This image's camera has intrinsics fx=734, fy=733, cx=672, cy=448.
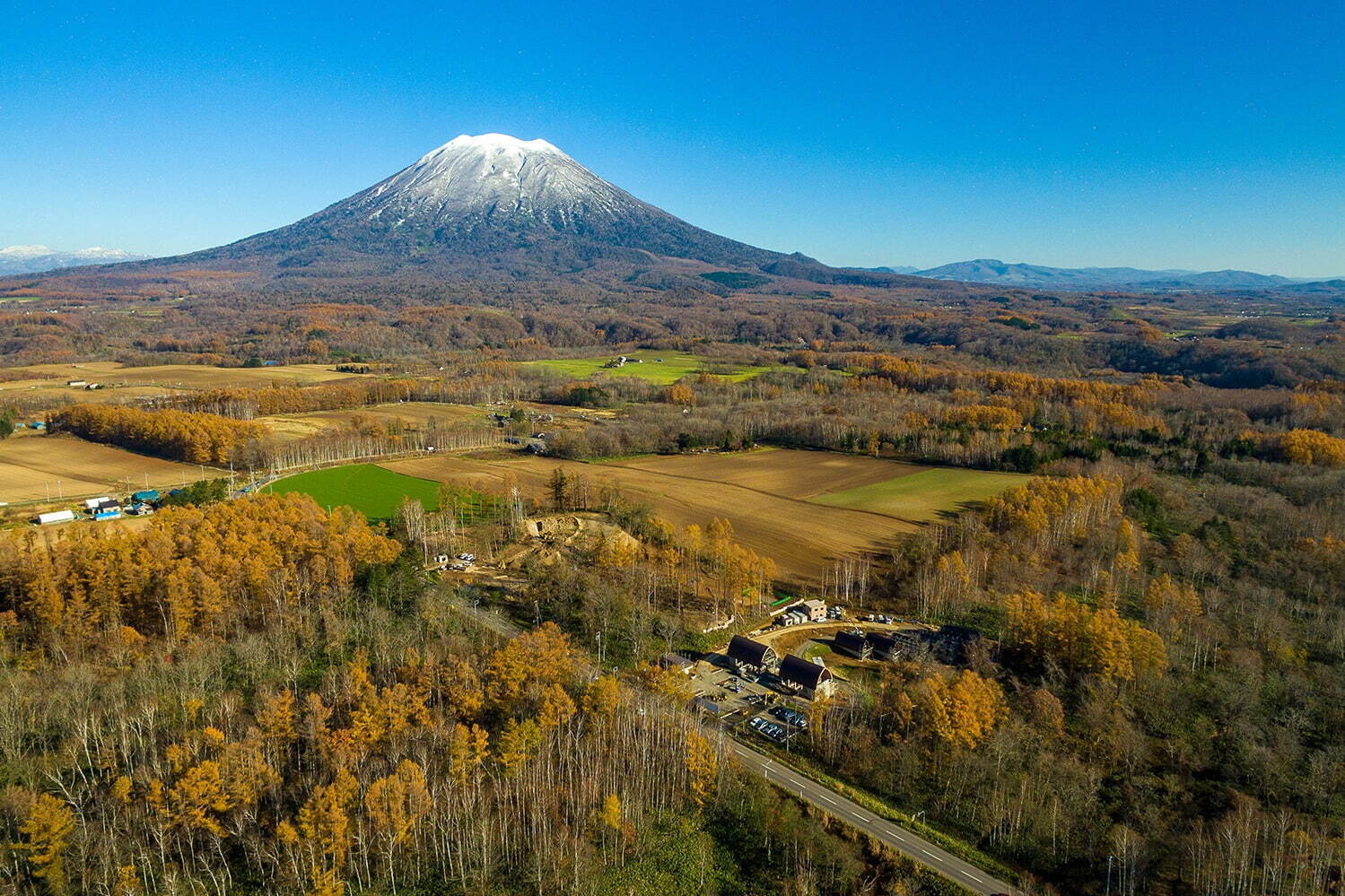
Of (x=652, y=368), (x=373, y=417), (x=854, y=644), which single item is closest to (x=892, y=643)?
(x=854, y=644)

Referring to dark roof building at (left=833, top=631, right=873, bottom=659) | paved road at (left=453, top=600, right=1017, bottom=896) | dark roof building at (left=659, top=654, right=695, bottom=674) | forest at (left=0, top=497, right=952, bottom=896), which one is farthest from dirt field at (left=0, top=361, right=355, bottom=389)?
paved road at (left=453, top=600, right=1017, bottom=896)

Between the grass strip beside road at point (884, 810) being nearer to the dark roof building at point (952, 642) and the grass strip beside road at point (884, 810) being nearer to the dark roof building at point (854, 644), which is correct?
the dark roof building at point (854, 644)

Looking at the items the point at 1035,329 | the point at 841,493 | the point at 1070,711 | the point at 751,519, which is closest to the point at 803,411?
the point at 841,493

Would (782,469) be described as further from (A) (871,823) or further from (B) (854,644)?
(A) (871,823)

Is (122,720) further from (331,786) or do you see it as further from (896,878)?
(896,878)

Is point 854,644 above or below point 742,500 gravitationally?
below

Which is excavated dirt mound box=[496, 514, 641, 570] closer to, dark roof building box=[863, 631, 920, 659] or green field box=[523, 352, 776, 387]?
dark roof building box=[863, 631, 920, 659]
